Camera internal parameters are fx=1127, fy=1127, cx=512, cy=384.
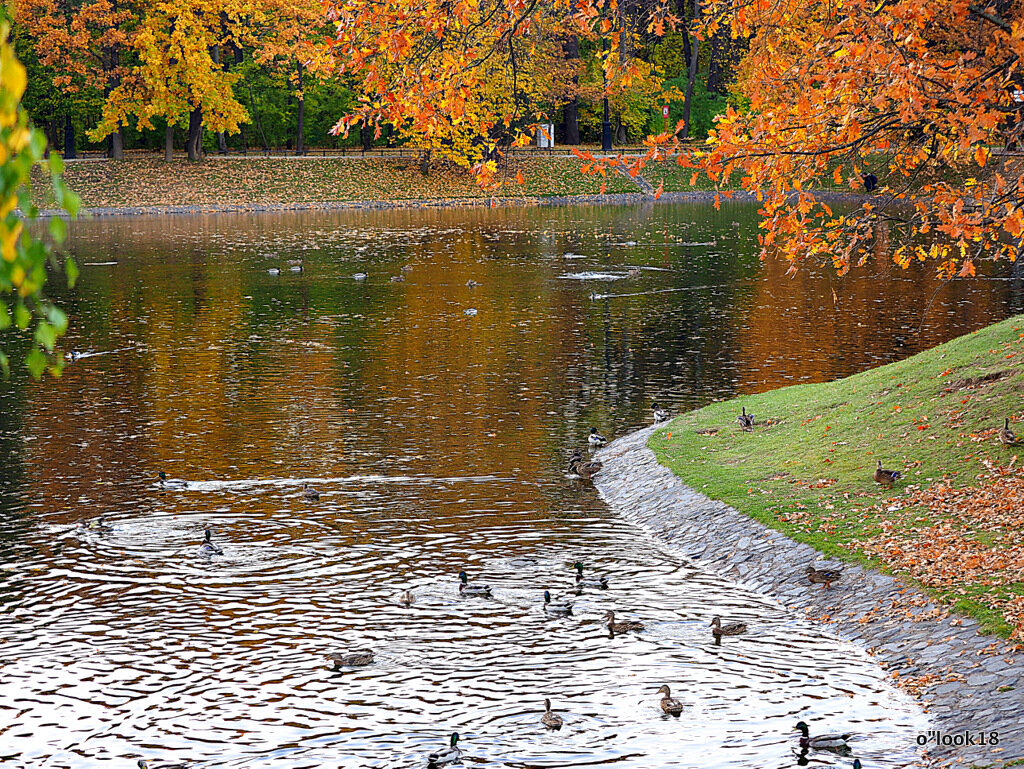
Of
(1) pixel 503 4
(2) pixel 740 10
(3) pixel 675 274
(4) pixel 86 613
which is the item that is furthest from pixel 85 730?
(3) pixel 675 274

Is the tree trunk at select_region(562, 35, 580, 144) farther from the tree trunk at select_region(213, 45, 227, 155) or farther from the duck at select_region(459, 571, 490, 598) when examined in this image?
the duck at select_region(459, 571, 490, 598)

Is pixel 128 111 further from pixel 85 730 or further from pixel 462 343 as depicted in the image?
pixel 85 730

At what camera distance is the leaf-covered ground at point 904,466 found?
1418 centimetres

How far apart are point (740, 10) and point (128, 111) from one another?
280 ft

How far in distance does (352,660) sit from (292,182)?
3341 inches

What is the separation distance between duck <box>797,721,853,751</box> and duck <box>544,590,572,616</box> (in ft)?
14.3

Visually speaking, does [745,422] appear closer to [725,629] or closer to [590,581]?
[590,581]

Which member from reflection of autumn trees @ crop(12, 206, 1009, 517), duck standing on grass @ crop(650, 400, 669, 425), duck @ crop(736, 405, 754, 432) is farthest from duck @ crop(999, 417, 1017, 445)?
duck standing on grass @ crop(650, 400, 669, 425)

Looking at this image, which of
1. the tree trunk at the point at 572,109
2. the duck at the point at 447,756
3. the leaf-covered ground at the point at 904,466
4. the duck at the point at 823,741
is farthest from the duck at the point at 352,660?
the tree trunk at the point at 572,109

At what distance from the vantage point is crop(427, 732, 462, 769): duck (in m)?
11.4

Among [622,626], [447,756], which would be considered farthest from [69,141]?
[447,756]

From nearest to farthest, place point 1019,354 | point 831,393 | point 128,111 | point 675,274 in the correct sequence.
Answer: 1. point 1019,354
2. point 831,393
3. point 675,274
4. point 128,111

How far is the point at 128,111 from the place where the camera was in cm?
9062

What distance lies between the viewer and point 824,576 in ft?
50.3
